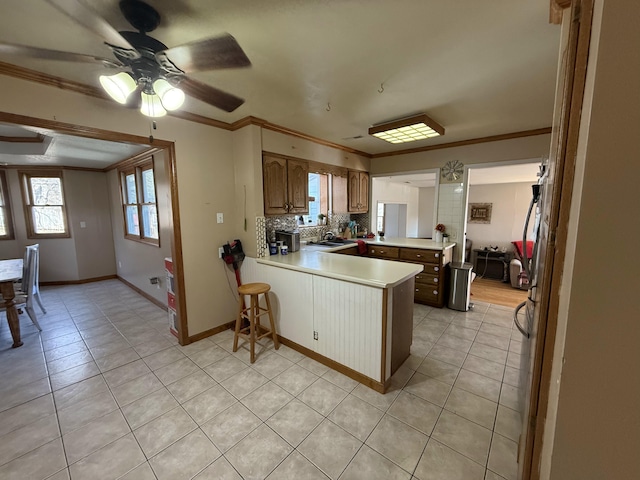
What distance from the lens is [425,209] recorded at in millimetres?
8273

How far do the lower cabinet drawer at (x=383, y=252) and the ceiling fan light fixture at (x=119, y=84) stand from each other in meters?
3.56

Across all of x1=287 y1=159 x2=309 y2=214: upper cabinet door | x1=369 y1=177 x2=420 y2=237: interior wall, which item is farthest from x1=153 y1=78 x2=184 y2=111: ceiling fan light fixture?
x1=369 y1=177 x2=420 y2=237: interior wall

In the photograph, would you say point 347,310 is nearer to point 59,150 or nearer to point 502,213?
point 59,150

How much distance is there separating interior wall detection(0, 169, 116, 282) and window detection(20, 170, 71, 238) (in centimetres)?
9

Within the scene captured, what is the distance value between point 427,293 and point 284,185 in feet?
8.66

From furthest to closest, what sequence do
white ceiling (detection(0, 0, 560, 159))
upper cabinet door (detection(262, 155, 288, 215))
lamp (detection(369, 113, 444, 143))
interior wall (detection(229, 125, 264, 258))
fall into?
upper cabinet door (detection(262, 155, 288, 215))
interior wall (detection(229, 125, 264, 258))
lamp (detection(369, 113, 444, 143))
white ceiling (detection(0, 0, 560, 159))

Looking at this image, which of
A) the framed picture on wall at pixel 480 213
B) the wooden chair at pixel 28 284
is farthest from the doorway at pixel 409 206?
the wooden chair at pixel 28 284

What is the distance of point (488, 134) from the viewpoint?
351cm

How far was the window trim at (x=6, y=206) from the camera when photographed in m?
4.63

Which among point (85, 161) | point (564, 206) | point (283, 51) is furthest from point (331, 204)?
point (85, 161)

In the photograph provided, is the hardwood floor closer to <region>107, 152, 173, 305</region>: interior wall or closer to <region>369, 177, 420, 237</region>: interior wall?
<region>369, 177, 420, 237</region>: interior wall

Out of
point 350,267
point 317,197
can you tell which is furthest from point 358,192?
point 350,267

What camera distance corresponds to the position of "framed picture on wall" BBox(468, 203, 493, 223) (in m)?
6.36

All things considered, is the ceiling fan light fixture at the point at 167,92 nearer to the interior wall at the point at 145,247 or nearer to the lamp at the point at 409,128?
the interior wall at the point at 145,247
